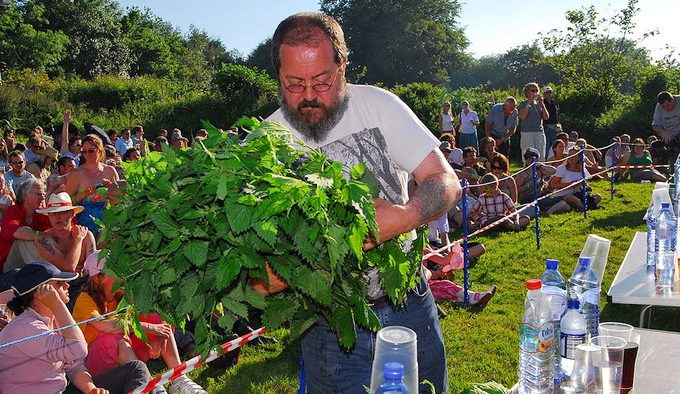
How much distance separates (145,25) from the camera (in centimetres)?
5819

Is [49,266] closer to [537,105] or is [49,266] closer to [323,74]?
[323,74]

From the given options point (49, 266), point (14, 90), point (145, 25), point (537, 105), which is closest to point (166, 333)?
point (49, 266)

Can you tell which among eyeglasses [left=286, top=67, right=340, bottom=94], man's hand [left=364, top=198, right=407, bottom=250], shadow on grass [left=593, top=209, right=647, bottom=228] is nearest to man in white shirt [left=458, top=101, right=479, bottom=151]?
shadow on grass [left=593, top=209, right=647, bottom=228]

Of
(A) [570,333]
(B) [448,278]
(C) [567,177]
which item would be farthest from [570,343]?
(C) [567,177]

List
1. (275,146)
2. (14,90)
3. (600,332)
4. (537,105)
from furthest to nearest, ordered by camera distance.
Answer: (14,90) → (537,105) → (600,332) → (275,146)

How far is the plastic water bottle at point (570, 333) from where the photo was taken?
2.36 metres

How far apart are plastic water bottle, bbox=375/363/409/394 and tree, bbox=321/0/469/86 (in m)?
57.5

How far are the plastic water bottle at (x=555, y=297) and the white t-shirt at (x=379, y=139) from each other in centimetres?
Answer: 65

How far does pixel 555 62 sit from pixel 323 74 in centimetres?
2311

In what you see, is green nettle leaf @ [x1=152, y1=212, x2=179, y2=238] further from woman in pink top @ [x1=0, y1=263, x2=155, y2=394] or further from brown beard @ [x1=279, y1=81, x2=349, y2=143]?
woman in pink top @ [x1=0, y1=263, x2=155, y2=394]

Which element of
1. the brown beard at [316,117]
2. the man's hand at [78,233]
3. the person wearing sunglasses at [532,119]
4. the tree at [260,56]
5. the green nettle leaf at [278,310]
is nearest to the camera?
the green nettle leaf at [278,310]

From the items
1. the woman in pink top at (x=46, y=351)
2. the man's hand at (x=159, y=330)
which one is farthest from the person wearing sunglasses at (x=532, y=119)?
the woman in pink top at (x=46, y=351)

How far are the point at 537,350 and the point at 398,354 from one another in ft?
2.78

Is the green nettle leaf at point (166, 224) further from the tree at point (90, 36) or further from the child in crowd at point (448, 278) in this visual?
the tree at point (90, 36)
